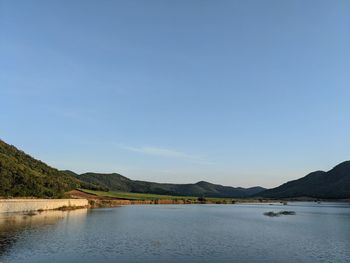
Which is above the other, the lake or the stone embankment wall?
the stone embankment wall

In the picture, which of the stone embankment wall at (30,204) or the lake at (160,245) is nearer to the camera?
the lake at (160,245)

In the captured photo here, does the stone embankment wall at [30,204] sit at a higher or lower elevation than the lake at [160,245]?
higher

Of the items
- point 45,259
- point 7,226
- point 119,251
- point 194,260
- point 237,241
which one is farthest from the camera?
point 7,226

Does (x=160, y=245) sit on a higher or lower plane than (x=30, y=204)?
lower

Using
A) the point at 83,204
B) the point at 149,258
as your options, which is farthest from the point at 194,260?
the point at 83,204

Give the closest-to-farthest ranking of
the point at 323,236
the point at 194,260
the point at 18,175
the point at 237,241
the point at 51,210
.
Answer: the point at 194,260 < the point at 237,241 < the point at 323,236 < the point at 51,210 < the point at 18,175

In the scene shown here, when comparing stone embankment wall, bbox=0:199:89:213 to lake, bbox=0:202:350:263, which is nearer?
lake, bbox=0:202:350:263

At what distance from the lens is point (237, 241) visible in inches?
2101

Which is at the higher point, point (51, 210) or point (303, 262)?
point (51, 210)

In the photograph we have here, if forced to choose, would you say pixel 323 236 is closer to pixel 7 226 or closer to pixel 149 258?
pixel 149 258

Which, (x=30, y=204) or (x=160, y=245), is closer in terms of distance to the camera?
(x=160, y=245)

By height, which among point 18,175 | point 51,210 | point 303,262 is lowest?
point 303,262

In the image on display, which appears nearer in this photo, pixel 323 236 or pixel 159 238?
pixel 159 238

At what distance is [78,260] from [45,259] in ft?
9.68
